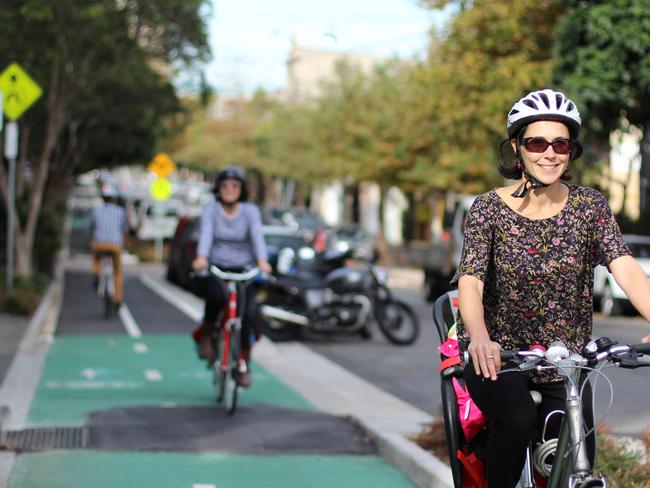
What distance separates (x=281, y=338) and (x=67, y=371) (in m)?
4.44

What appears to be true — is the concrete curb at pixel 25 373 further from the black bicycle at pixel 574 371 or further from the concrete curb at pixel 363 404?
the black bicycle at pixel 574 371

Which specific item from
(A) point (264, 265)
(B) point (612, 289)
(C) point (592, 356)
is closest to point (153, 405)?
(A) point (264, 265)

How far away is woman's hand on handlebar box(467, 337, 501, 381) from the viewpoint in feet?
12.8

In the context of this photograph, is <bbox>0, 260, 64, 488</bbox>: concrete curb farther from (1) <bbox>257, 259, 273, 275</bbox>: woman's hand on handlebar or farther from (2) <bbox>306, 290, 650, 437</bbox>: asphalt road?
(2) <bbox>306, 290, 650, 437</bbox>: asphalt road

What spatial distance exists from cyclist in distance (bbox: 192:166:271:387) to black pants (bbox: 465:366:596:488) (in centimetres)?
562

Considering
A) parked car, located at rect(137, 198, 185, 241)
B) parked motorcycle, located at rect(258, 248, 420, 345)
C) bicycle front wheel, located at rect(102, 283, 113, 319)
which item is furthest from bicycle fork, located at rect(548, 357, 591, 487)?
parked car, located at rect(137, 198, 185, 241)

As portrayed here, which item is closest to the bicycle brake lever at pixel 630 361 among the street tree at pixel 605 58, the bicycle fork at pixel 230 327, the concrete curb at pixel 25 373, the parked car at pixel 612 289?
the concrete curb at pixel 25 373

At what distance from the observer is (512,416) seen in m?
4.14

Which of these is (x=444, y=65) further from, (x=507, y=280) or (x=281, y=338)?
(x=507, y=280)

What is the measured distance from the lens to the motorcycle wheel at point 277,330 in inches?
627

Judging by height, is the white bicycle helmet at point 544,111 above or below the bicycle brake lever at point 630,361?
above

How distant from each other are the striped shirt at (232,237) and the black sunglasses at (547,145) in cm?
571

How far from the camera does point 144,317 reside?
62.1ft

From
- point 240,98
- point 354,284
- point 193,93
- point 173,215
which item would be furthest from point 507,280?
point 240,98
